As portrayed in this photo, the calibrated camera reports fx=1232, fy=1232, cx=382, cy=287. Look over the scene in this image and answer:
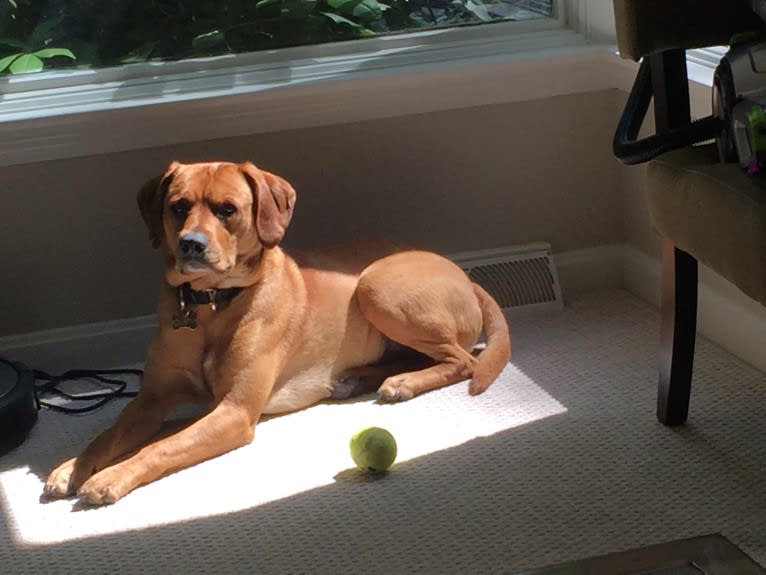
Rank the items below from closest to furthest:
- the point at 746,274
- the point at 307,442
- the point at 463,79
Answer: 1. the point at 746,274
2. the point at 307,442
3. the point at 463,79

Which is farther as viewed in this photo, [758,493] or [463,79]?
[463,79]

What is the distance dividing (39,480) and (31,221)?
661mm

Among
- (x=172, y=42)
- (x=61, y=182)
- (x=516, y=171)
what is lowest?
(x=516, y=171)

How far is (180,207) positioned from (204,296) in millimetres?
176

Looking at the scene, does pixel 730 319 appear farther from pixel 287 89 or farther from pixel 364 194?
pixel 287 89

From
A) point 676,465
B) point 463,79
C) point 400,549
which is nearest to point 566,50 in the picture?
point 463,79

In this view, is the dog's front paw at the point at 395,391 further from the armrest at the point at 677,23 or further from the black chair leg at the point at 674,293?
the armrest at the point at 677,23

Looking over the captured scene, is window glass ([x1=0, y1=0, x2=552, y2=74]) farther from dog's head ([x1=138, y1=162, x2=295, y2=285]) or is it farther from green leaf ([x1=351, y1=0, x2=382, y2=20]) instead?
dog's head ([x1=138, y1=162, x2=295, y2=285])

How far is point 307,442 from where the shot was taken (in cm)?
230

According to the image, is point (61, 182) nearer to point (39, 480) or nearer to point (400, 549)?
point (39, 480)

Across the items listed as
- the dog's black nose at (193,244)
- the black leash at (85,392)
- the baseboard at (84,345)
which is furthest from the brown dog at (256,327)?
the baseboard at (84,345)

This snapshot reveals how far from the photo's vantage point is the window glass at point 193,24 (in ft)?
8.81

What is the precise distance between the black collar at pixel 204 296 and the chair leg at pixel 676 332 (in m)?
0.82

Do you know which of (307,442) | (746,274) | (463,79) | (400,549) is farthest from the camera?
(463,79)
